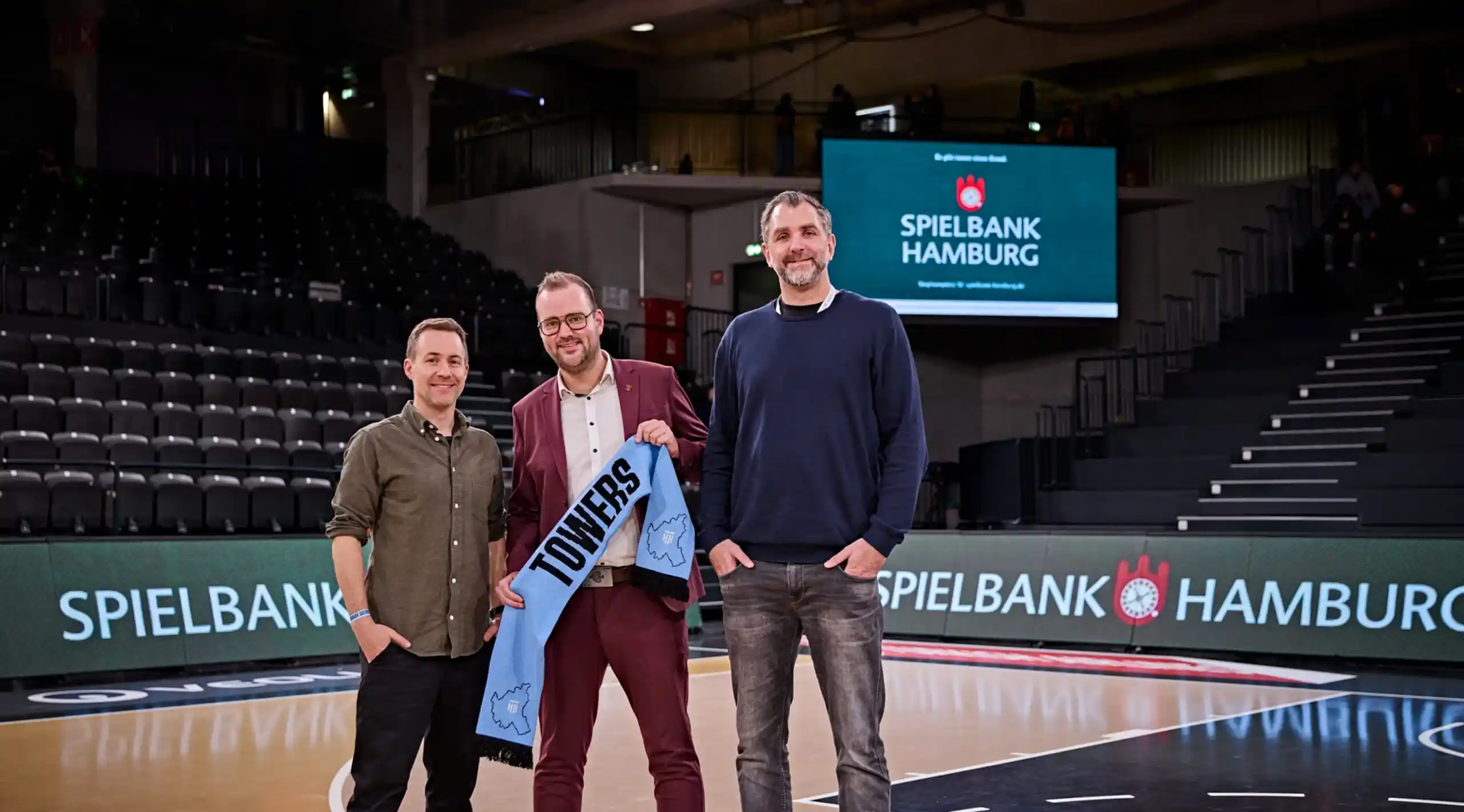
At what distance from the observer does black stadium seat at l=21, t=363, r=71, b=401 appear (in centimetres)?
1480

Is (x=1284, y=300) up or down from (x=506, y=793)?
up

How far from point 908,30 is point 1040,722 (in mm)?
20165

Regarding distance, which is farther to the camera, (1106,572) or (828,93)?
(828,93)

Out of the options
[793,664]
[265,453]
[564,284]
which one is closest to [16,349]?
[265,453]

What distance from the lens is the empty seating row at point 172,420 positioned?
45.8 feet

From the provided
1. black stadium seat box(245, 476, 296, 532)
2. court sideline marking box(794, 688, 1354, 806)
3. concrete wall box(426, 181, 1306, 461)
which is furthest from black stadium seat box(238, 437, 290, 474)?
concrete wall box(426, 181, 1306, 461)

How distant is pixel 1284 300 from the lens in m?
22.0

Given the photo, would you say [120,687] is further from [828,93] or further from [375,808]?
[828,93]

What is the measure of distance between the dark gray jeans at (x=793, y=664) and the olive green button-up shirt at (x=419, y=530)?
84cm

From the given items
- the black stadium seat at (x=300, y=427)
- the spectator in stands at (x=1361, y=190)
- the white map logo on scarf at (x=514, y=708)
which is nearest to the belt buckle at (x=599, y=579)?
the white map logo on scarf at (x=514, y=708)

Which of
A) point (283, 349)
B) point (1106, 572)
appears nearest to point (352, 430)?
point (283, 349)

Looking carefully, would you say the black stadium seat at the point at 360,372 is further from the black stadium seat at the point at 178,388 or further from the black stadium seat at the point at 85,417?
the black stadium seat at the point at 85,417

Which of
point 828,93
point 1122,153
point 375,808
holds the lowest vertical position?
point 375,808

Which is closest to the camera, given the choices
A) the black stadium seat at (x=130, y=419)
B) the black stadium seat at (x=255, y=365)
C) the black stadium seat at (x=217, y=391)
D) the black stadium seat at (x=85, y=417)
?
the black stadium seat at (x=85, y=417)
